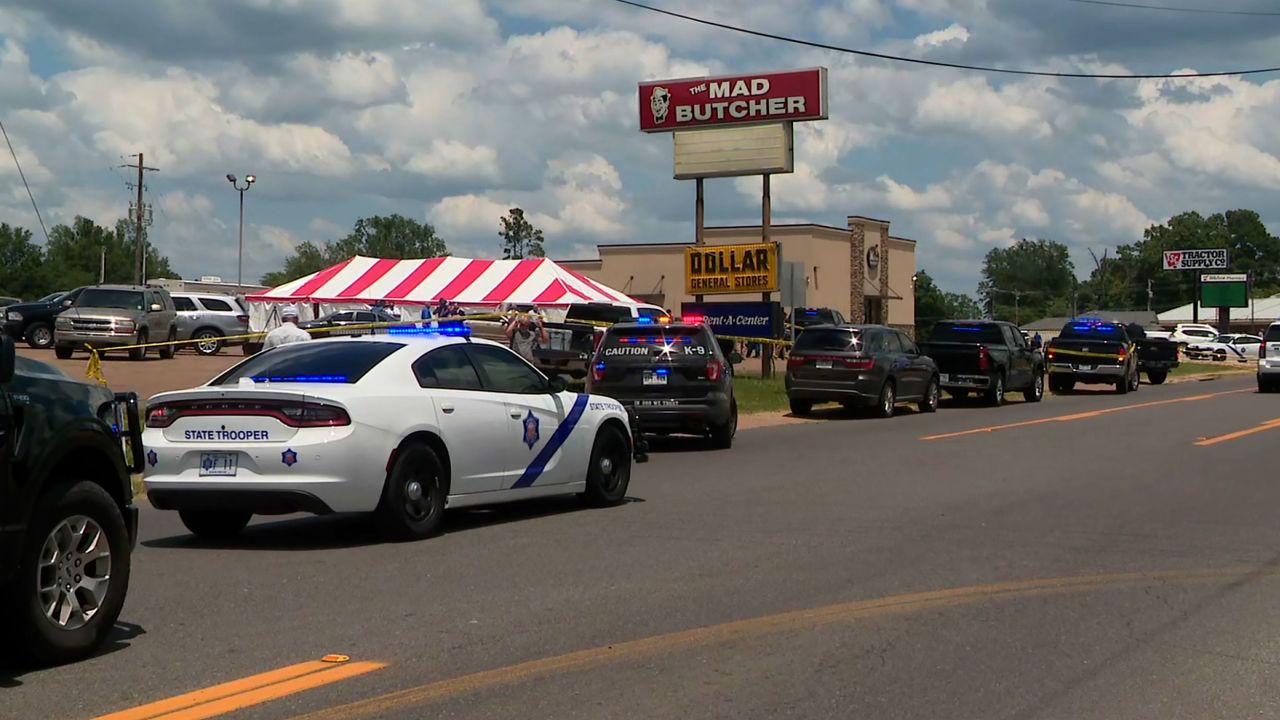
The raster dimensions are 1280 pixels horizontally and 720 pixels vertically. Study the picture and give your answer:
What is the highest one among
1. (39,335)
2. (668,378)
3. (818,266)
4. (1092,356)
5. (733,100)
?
(733,100)

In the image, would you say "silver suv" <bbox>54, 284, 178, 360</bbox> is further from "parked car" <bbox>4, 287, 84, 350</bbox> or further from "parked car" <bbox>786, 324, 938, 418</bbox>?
"parked car" <bbox>786, 324, 938, 418</bbox>

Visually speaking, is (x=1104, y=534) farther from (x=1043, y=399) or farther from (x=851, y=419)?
(x=1043, y=399)

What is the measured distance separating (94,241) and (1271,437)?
115 meters

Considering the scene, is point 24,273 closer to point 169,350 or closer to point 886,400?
point 169,350

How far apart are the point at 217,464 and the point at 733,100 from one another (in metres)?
30.3

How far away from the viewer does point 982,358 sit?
Result: 99.5 ft

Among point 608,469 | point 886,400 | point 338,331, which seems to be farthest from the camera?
point 338,331

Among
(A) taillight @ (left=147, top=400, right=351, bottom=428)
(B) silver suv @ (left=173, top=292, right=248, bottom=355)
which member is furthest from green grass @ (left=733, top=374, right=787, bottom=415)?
(B) silver suv @ (left=173, top=292, right=248, bottom=355)

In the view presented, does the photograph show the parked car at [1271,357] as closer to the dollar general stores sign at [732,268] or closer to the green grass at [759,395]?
the green grass at [759,395]

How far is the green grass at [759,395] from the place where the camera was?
2784cm

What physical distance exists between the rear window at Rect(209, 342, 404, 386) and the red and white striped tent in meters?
27.6

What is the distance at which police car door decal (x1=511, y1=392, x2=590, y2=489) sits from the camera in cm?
1162

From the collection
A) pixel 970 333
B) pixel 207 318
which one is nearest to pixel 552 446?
pixel 970 333

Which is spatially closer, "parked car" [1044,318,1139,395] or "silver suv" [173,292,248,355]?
"parked car" [1044,318,1139,395]
